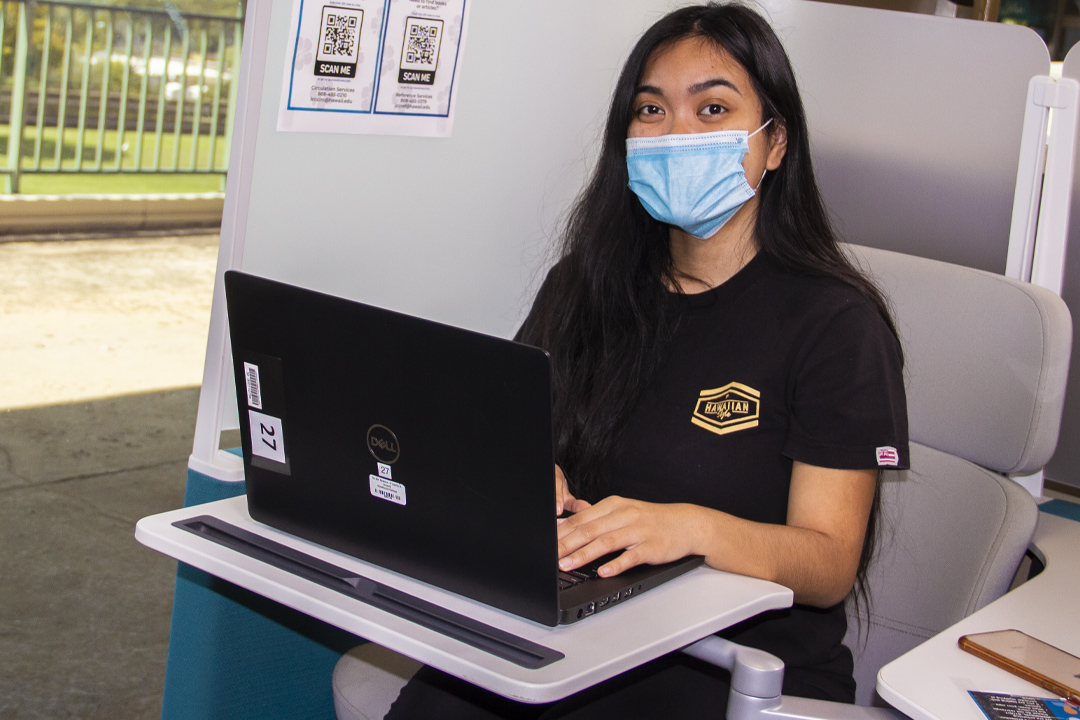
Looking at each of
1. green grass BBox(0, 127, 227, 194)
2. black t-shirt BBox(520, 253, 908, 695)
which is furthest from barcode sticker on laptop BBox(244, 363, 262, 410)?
green grass BBox(0, 127, 227, 194)

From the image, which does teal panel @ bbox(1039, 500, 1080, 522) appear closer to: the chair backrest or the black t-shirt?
the chair backrest

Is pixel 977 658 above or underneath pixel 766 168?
underneath

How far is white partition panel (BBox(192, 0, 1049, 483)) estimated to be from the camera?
1.51 metres

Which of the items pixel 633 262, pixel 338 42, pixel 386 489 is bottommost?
pixel 386 489

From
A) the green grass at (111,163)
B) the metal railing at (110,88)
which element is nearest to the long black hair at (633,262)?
the metal railing at (110,88)

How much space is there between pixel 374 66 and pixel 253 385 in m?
0.58

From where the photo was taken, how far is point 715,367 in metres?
1.45

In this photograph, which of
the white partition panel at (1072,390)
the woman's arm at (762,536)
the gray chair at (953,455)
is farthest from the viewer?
the white partition panel at (1072,390)

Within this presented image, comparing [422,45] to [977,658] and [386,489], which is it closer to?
[386,489]

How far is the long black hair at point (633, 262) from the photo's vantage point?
151 centimetres

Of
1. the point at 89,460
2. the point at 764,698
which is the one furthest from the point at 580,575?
the point at 89,460

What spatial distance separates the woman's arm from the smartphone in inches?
8.1

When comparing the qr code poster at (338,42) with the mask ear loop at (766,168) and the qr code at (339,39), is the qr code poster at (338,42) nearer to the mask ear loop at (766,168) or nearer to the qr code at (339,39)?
the qr code at (339,39)

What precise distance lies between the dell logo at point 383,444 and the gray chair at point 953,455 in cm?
45
